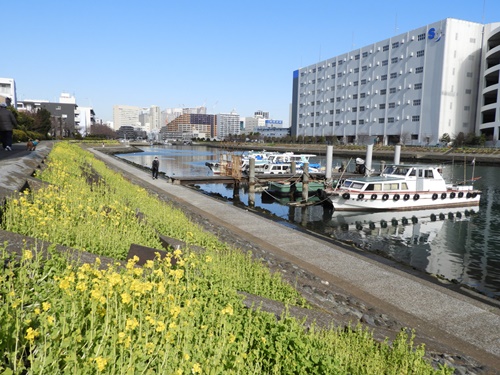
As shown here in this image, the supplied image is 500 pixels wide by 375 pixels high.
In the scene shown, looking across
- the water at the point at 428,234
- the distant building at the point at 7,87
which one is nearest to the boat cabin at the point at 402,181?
the water at the point at 428,234

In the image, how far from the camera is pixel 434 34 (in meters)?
89.2

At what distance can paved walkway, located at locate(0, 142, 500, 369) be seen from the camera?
764 cm

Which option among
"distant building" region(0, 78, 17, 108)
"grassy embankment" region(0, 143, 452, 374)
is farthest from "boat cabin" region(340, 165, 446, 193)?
"distant building" region(0, 78, 17, 108)

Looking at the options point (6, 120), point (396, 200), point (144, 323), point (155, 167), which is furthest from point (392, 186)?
point (144, 323)

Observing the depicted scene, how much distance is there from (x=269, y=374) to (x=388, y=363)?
6.34 ft

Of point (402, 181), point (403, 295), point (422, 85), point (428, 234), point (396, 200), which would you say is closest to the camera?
point (403, 295)

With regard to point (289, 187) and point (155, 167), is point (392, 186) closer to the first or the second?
point (289, 187)

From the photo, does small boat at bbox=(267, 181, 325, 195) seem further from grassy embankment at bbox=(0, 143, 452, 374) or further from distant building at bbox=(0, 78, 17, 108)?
distant building at bbox=(0, 78, 17, 108)

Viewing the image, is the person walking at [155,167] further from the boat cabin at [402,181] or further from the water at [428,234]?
the boat cabin at [402,181]

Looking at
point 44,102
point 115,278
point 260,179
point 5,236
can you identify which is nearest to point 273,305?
point 115,278

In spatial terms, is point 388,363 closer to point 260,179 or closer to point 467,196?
point 467,196

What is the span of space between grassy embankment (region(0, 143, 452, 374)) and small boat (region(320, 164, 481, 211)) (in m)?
21.6

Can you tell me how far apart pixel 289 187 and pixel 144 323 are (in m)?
31.7

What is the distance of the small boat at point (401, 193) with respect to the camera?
28.8 meters
